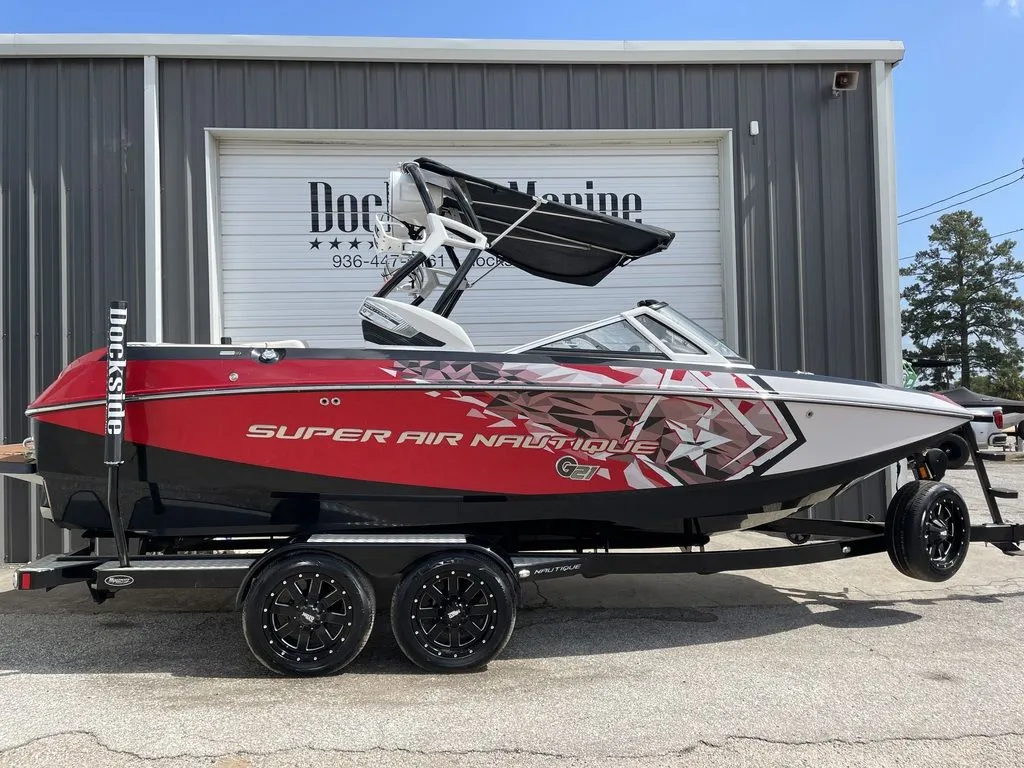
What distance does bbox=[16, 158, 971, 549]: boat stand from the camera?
353cm

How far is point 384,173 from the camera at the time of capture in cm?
641

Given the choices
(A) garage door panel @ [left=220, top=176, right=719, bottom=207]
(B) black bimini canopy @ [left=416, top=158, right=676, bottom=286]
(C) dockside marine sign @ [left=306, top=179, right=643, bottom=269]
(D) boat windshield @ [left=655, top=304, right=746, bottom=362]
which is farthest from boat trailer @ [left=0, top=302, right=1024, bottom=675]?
(A) garage door panel @ [left=220, top=176, right=719, bottom=207]

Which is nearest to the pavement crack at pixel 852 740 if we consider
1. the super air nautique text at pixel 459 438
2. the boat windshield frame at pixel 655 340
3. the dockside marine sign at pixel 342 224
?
the super air nautique text at pixel 459 438

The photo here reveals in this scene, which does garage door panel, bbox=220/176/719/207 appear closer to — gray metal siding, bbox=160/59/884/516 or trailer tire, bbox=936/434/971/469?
gray metal siding, bbox=160/59/884/516

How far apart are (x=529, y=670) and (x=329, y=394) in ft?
5.74

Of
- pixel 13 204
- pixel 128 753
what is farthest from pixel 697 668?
pixel 13 204

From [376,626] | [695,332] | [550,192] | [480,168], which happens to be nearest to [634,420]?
[695,332]

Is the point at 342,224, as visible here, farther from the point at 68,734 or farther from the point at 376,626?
the point at 68,734

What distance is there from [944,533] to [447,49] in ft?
18.0

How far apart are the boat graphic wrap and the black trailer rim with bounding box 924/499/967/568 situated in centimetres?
112

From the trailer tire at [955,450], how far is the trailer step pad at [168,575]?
4388 mm

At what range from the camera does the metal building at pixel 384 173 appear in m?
6.02

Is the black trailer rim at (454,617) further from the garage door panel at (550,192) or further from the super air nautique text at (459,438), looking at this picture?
the garage door panel at (550,192)

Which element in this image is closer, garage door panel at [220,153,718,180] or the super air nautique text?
the super air nautique text
